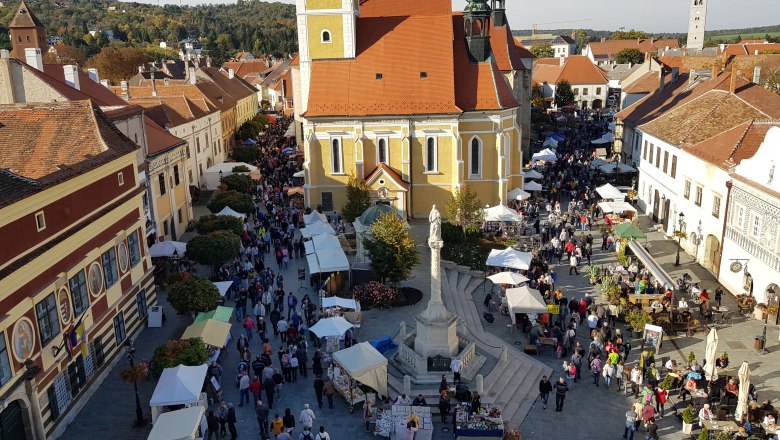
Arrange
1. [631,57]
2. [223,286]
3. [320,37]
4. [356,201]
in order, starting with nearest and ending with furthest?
1. [223,286]
2. [356,201]
3. [320,37]
4. [631,57]

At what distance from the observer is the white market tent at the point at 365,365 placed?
19.6m

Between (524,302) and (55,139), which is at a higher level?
(55,139)

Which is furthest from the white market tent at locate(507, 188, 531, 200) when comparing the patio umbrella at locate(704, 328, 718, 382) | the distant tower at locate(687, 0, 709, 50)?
the distant tower at locate(687, 0, 709, 50)

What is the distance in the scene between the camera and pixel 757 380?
2133cm

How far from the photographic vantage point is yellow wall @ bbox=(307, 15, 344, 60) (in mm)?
41750

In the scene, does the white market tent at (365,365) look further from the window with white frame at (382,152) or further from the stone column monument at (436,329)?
the window with white frame at (382,152)

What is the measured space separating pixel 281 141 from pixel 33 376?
56092 millimetres

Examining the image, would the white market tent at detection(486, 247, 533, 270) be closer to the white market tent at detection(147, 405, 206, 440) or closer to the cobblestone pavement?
the cobblestone pavement

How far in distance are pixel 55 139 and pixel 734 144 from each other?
3046 cm

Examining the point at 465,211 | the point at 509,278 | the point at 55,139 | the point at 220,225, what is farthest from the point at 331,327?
the point at 465,211

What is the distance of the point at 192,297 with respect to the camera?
23922 millimetres

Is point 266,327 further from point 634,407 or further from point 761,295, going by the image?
point 761,295

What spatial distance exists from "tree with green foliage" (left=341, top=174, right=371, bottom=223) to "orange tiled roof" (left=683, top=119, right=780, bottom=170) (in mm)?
18743

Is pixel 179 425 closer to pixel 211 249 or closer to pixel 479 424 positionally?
pixel 479 424
